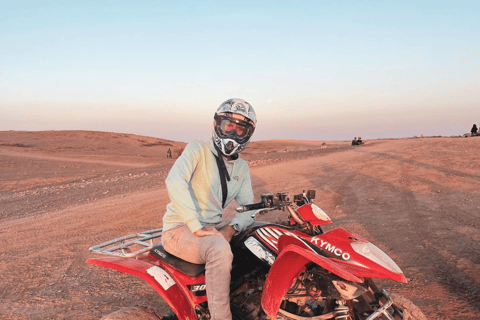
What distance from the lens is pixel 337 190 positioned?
10.9m

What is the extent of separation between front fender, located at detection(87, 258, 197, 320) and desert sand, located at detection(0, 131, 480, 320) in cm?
173

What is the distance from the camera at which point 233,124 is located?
3.47 meters

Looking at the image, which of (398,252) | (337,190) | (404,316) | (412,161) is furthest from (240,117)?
(412,161)

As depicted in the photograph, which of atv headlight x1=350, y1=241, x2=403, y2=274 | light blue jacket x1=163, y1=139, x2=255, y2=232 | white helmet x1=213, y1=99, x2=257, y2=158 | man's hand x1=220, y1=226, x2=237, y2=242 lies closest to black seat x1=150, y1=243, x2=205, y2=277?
light blue jacket x1=163, y1=139, x2=255, y2=232

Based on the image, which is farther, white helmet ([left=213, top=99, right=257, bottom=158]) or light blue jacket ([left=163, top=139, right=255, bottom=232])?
white helmet ([left=213, top=99, right=257, bottom=158])

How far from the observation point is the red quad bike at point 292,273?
8.05ft

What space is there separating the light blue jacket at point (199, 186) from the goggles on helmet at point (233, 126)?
0.76ft

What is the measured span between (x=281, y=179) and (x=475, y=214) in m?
6.42

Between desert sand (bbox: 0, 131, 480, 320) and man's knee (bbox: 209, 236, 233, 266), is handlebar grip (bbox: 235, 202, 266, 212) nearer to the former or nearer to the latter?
man's knee (bbox: 209, 236, 233, 266)

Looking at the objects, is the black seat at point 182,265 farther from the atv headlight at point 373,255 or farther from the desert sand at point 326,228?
the desert sand at point 326,228

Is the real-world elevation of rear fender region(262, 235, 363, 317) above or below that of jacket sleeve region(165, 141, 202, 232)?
below

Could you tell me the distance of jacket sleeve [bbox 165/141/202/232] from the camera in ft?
10.4

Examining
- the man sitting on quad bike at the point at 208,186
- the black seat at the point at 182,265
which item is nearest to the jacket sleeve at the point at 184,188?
the man sitting on quad bike at the point at 208,186

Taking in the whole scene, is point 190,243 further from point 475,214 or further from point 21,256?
point 475,214
